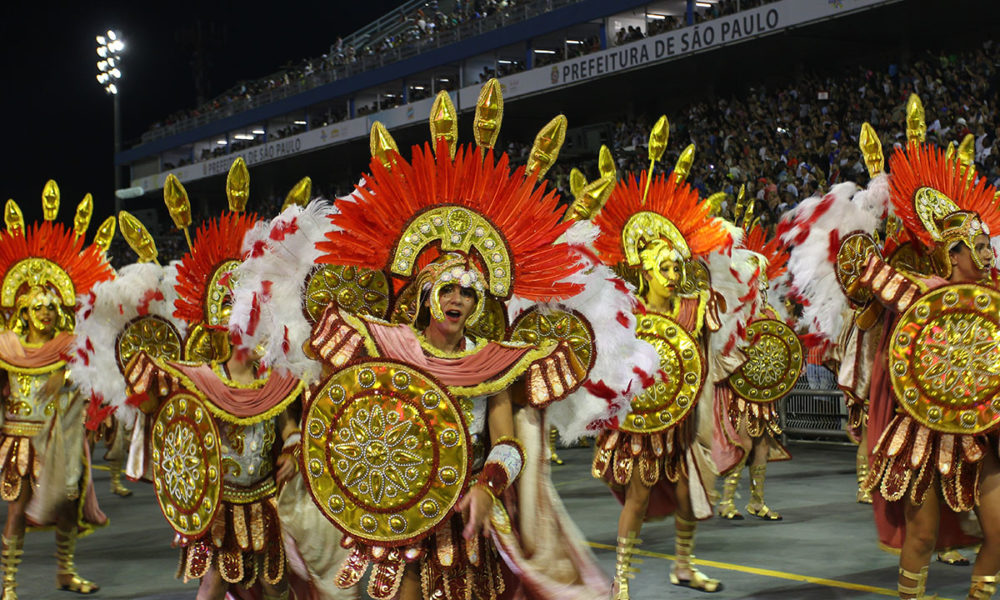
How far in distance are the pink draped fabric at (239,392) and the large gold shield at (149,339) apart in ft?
4.57

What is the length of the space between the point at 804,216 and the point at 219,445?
3016 mm

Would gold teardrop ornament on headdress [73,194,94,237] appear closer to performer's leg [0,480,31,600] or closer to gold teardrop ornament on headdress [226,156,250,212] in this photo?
performer's leg [0,480,31,600]

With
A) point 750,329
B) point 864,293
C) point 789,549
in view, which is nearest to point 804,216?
point 864,293

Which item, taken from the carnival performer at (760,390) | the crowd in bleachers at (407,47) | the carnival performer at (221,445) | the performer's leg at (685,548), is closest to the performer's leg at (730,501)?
the carnival performer at (760,390)

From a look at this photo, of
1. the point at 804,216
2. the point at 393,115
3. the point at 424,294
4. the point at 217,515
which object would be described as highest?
the point at 393,115

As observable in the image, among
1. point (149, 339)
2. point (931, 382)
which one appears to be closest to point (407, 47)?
point (149, 339)

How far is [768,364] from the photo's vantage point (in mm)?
9188

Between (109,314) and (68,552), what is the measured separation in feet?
6.23

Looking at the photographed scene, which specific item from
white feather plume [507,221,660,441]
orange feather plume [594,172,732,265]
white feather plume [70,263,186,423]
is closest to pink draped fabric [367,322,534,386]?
white feather plume [507,221,660,441]

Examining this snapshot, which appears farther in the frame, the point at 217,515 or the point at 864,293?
the point at 864,293

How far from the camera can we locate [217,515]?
15.5ft

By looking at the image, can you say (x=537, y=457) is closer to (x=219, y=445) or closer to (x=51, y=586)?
(x=219, y=445)

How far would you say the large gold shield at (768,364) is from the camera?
9180 mm

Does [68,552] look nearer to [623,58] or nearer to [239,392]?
[239,392]
